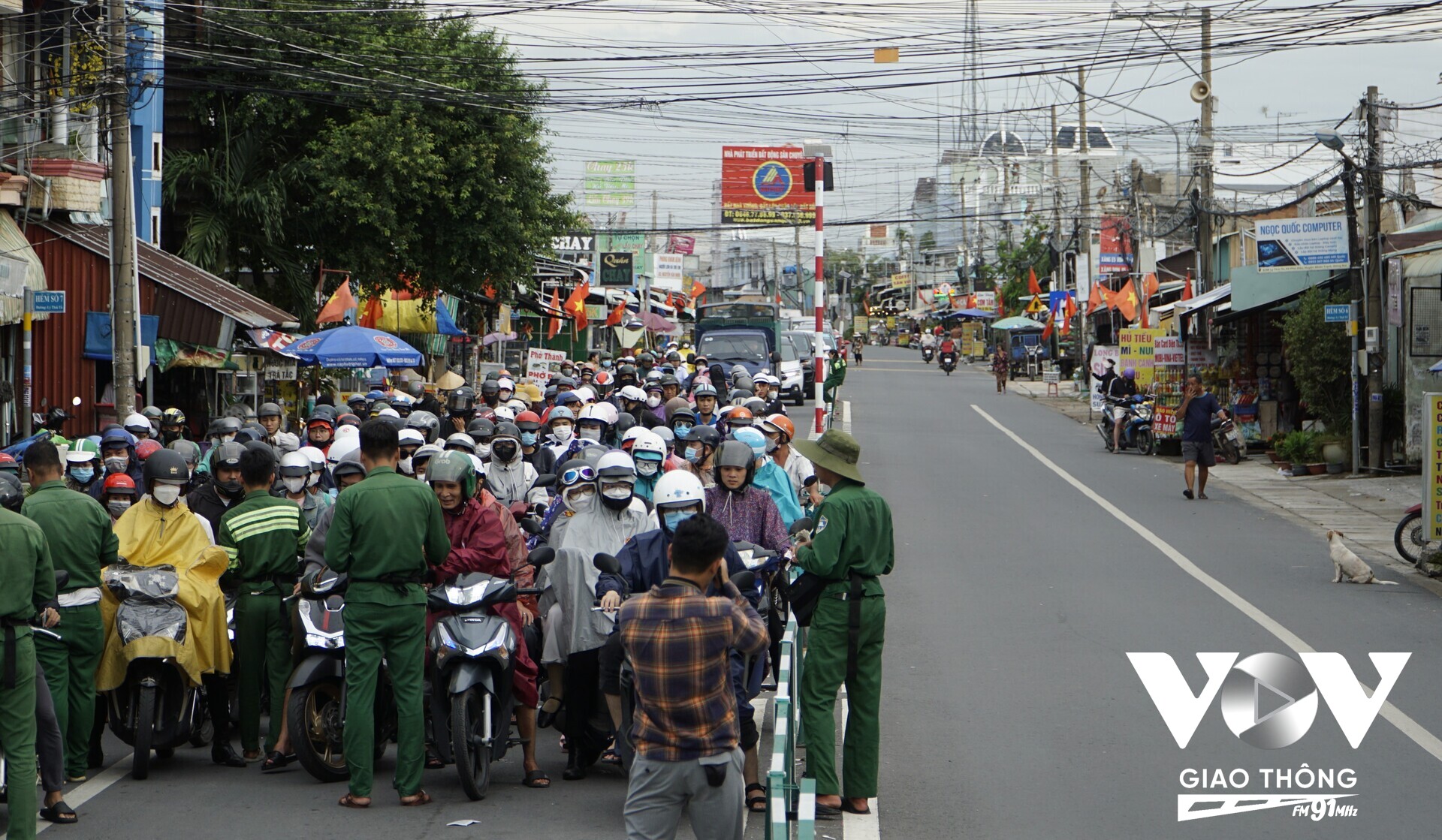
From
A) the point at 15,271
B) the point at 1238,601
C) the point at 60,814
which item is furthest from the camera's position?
the point at 15,271

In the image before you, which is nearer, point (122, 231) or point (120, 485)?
point (120, 485)

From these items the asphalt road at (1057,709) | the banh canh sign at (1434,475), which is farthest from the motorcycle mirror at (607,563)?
the banh canh sign at (1434,475)

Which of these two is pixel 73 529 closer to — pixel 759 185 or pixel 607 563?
pixel 607 563

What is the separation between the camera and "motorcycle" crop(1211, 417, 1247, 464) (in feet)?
86.8

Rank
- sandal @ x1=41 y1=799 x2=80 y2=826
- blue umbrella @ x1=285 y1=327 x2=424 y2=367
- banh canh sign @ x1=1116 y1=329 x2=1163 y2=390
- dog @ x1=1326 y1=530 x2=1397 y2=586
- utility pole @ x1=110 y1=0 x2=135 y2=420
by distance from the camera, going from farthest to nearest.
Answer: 1. banh canh sign @ x1=1116 y1=329 x2=1163 y2=390
2. blue umbrella @ x1=285 y1=327 x2=424 y2=367
3. utility pole @ x1=110 y1=0 x2=135 y2=420
4. dog @ x1=1326 y1=530 x2=1397 y2=586
5. sandal @ x1=41 y1=799 x2=80 y2=826

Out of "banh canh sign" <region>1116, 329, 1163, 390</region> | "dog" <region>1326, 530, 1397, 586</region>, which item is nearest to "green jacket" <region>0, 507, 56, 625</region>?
"dog" <region>1326, 530, 1397, 586</region>

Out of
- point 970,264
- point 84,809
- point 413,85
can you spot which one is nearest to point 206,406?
point 413,85

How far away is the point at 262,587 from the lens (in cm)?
824

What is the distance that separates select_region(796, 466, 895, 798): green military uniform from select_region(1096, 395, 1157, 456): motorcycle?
2262 centimetres

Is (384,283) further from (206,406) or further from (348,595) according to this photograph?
(348,595)

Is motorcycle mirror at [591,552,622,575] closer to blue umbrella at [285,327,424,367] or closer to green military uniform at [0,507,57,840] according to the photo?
green military uniform at [0,507,57,840]

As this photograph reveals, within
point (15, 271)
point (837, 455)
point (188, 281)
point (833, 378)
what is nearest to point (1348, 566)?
point (837, 455)

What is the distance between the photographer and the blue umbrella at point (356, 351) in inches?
766

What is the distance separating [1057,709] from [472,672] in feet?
12.7
